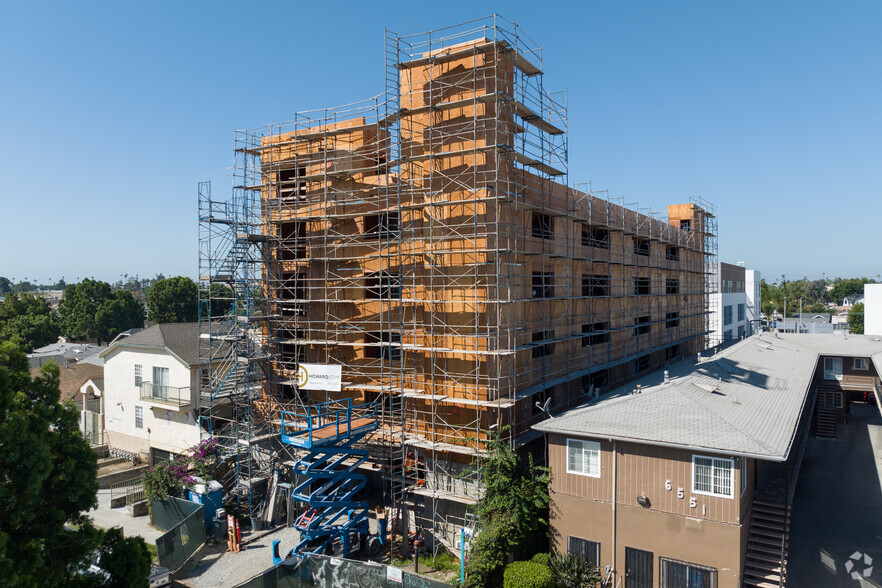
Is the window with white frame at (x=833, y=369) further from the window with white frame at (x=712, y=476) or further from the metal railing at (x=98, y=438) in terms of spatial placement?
the metal railing at (x=98, y=438)

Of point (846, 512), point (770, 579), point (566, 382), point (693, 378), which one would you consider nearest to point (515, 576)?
point (770, 579)

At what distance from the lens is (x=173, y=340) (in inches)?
1081

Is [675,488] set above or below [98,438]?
above

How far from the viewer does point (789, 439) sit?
602 inches

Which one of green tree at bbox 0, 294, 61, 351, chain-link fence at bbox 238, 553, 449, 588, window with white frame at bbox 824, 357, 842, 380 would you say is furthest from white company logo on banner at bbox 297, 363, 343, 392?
green tree at bbox 0, 294, 61, 351

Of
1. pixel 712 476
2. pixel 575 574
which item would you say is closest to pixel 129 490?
pixel 575 574

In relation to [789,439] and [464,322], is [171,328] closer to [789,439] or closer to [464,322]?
[464,322]

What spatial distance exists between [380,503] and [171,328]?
611 inches

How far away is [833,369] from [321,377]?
33.1 metres

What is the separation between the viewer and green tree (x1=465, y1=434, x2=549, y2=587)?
15.4 metres

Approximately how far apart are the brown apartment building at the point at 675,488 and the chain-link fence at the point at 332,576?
4.69m

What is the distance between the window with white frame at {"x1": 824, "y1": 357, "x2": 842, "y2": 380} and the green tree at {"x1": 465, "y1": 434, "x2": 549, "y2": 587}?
1087 inches

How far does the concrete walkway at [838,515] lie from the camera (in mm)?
16359

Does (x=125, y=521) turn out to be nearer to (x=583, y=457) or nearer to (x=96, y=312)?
(x=583, y=457)
